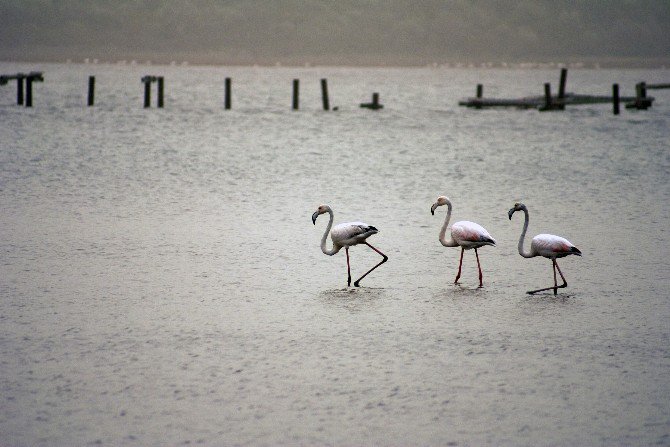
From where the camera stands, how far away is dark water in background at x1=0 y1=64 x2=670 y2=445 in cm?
527

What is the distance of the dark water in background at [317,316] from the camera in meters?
5.27

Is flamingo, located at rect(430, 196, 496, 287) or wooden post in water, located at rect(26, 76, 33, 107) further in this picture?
wooden post in water, located at rect(26, 76, 33, 107)

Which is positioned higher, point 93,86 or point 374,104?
point 93,86

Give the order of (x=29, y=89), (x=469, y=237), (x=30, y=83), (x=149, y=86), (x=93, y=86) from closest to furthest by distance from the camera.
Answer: (x=469, y=237) → (x=30, y=83) → (x=29, y=89) → (x=93, y=86) → (x=149, y=86)

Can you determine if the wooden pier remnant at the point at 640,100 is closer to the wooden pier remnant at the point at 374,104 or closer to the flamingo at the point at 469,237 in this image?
the wooden pier remnant at the point at 374,104

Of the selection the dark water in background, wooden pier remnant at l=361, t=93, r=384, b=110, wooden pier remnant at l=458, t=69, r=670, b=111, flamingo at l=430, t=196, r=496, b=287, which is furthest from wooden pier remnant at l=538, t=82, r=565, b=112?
flamingo at l=430, t=196, r=496, b=287

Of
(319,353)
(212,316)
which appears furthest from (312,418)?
(212,316)

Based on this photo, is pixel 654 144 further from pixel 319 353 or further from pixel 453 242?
pixel 319 353

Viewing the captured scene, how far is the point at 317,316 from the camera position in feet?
24.6

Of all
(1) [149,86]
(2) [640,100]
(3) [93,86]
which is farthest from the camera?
(1) [149,86]

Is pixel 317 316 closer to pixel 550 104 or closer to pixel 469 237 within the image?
pixel 469 237

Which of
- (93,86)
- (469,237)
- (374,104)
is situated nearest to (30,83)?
(93,86)

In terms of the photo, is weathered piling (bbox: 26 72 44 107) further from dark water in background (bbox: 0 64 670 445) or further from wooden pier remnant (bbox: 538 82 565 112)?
dark water in background (bbox: 0 64 670 445)

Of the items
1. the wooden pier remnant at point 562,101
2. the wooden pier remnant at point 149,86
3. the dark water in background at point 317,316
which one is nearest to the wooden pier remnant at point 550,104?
the wooden pier remnant at point 562,101
